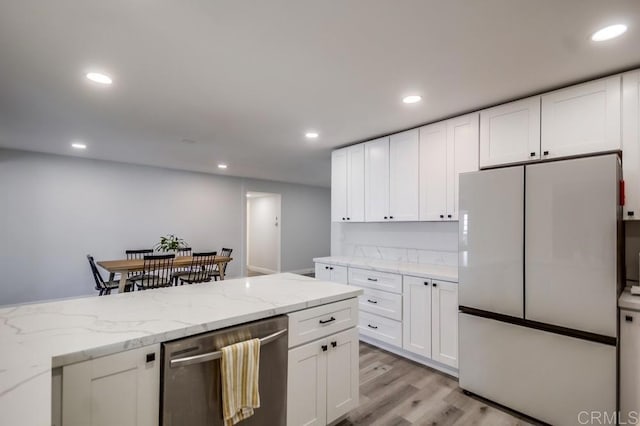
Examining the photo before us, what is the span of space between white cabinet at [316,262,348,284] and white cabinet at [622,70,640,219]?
2.50 meters

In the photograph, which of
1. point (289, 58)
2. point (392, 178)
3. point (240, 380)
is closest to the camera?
point (240, 380)

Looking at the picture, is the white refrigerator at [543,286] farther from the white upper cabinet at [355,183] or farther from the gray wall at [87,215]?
the gray wall at [87,215]

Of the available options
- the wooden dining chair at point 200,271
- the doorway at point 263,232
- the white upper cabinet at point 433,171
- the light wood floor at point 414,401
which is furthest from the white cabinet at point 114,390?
the doorway at point 263,232

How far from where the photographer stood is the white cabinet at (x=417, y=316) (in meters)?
2.79

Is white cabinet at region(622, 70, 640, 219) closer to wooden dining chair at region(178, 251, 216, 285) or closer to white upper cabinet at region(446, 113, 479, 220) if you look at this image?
white upper cabinet at region(446, 113, 479, 220)

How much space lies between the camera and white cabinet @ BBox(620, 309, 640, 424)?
68.7 inches

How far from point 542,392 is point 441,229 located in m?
1.72

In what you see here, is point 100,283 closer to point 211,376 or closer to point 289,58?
point 211,376

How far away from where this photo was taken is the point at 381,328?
10.5 ft

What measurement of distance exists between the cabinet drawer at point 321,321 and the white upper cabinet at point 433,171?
1.54 metres

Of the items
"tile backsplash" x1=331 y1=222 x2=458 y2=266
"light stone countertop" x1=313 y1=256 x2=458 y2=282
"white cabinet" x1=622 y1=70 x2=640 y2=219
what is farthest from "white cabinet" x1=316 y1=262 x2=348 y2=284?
"white cabinet" x1=622 y1=70 x2=640 y2=219

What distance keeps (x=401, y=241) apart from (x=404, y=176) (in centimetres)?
89

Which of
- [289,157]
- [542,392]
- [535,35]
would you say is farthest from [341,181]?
[542,392]

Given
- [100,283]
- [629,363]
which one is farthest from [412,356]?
[100,283]
